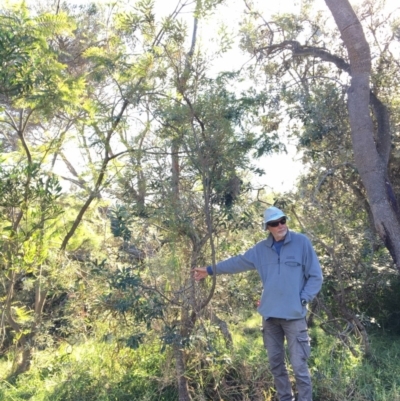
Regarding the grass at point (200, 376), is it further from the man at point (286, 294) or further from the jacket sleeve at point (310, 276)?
the jacket sleeve at point (310, 276)

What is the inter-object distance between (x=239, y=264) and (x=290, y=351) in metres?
0.82

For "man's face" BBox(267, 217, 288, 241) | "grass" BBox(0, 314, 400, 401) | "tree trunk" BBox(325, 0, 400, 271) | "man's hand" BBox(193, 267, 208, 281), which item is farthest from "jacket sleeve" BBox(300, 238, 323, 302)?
"tree trunk" BBox(325, 0, 400, 271)

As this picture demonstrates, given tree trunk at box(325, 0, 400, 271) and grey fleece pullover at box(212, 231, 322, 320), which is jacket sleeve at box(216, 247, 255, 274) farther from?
tree trunk at box(325, 0, 400, 271)

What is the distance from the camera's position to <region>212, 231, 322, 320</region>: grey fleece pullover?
384cm

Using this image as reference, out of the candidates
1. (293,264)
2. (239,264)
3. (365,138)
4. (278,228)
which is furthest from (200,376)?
(365,138)

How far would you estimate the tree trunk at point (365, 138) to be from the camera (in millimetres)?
6234

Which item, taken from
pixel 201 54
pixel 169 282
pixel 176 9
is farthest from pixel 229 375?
pixel 176 9

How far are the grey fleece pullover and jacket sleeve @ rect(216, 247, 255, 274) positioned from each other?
5.0 inches

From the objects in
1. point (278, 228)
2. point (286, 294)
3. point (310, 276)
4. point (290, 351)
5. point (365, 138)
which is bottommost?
point (290, 351)

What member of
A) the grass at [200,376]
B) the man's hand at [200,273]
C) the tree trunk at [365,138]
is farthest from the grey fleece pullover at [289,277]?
the tree trunk at [365,138]

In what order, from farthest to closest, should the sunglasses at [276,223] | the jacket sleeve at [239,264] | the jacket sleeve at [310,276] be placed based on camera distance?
the jacket sleeve at [239,264] → the sunglasses at [276,223] → the jacket sleeve at [310,276]

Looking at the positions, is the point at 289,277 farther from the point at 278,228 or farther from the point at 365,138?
the point at 365,138

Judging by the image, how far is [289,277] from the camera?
388cm

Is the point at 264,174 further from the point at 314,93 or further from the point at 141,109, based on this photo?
the point at 314,93
